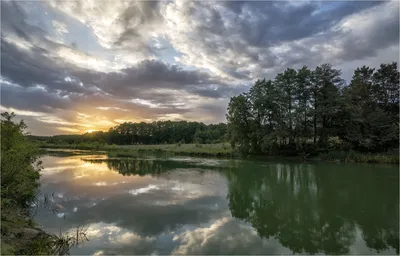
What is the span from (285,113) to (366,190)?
23.3 meters

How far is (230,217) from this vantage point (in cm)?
930

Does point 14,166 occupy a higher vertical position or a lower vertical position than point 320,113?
lower

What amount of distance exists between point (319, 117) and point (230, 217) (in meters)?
29.7

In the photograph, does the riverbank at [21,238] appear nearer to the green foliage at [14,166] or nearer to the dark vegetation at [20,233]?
the dark vegetation at [20,233]

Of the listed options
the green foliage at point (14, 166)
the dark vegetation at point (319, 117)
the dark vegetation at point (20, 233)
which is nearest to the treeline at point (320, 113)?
the dark vegetation at point (319, 117)

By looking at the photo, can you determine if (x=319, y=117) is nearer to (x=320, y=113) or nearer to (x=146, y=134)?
(x=320, y=113)

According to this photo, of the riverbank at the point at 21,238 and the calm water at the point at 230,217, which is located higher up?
the riverbank at the point at 21,238

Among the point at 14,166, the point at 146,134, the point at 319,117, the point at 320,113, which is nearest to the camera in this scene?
the point at 14,166

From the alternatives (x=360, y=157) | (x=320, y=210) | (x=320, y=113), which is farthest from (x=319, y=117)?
(x=320, y=210)

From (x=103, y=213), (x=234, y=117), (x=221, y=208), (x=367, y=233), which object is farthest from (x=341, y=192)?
(x=234, y=117)

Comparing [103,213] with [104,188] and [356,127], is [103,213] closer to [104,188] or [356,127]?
[104,188]

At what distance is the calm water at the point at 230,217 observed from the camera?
6.62 metres

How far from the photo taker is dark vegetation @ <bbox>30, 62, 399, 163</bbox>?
1251 inches

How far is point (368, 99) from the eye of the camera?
118 ft
